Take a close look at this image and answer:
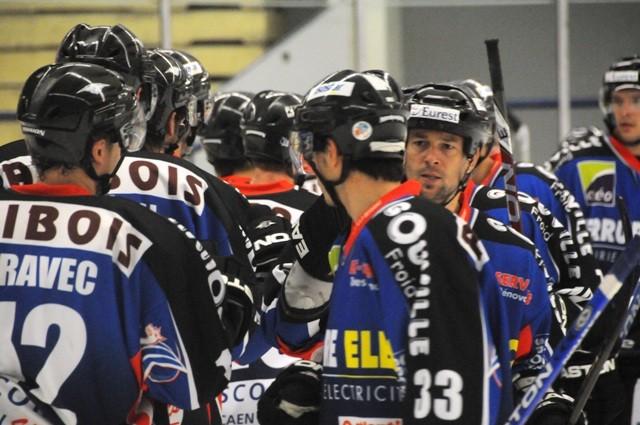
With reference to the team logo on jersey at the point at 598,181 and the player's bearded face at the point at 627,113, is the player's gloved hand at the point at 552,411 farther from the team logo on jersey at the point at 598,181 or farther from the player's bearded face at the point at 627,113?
the player's bearded face at the point at 627,113

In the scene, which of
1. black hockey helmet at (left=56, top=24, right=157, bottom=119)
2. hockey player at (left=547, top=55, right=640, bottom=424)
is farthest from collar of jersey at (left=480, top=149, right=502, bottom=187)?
black hockey helmet at (left=56, top=24, right=157, bottom=119)

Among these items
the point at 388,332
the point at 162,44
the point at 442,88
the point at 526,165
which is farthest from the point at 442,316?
the point at 162,44

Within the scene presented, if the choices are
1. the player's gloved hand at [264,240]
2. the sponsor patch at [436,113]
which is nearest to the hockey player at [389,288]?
the sponsor patch at [436,113]

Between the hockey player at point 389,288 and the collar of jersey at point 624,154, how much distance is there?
10.2 ft

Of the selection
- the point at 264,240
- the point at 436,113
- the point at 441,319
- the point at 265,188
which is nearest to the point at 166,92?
the point at 264,240

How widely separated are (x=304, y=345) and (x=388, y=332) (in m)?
0.75

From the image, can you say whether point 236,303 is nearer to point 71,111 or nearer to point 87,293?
point 87,293

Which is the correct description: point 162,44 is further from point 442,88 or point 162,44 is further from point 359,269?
point 359,269

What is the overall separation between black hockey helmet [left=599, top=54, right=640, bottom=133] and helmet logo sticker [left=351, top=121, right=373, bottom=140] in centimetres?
338

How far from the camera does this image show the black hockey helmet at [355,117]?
3.00 meters

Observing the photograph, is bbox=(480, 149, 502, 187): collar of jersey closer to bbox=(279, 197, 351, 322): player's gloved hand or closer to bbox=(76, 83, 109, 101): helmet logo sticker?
bbox=(279, 197, 351, 322): player's gloved hand

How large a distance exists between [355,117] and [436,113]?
2.85 ft

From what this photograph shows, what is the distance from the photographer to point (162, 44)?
8.23m

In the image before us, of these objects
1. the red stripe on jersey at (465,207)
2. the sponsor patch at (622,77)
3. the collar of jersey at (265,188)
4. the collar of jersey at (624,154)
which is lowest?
the collar of jersey at (624,154)
